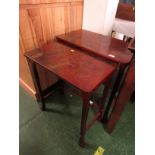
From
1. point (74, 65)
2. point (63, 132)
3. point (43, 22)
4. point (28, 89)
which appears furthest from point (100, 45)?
point (28, 89)

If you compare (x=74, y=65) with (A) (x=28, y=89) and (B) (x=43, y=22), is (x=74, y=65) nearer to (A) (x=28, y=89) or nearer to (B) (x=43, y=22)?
(B) (x=43, y=22)

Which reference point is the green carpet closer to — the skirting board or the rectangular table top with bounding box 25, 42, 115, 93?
the skirting board

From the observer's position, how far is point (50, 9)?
125 centimetres

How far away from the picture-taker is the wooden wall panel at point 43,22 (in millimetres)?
1112

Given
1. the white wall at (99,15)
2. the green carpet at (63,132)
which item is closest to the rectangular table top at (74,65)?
the white wall at (99,15)

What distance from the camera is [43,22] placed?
1254mm

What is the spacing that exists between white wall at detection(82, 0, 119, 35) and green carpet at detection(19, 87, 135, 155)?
0.97m

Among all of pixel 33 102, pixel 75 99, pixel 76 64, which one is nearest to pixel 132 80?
pixel 76 64

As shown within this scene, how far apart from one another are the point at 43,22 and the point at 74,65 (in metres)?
0.63

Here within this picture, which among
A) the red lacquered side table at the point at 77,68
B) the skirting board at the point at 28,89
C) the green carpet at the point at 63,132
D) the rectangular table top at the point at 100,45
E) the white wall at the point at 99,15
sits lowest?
the green carpet at the point at 63,132

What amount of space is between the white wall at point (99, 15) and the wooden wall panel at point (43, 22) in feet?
0.31

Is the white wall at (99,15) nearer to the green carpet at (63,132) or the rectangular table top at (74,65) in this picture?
the rectangular table top at (74,65)

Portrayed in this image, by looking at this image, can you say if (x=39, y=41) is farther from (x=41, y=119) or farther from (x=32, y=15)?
(x=41, y=119)
